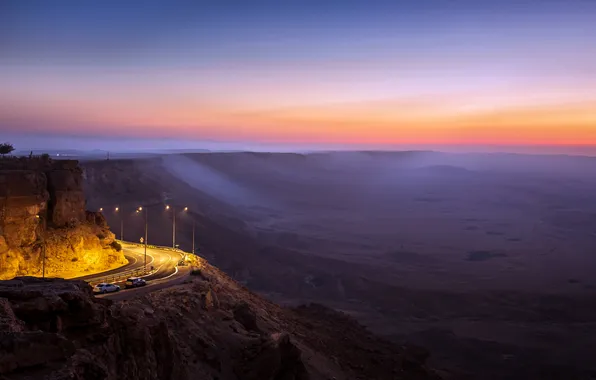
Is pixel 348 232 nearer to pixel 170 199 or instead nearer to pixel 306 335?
pixel 170 199

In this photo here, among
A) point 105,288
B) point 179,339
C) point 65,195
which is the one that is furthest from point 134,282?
point 65,195

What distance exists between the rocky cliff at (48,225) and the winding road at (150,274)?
5.10 ft

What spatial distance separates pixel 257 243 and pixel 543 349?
47171 millimetres

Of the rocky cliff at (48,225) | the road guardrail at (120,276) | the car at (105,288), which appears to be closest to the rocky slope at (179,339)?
the car at (105,288)

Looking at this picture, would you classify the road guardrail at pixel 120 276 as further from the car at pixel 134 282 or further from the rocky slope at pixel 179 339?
the rocky slope at pixel 179 339

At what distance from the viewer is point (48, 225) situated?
31.1 metres

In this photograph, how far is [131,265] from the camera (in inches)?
1375

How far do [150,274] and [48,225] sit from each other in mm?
6796

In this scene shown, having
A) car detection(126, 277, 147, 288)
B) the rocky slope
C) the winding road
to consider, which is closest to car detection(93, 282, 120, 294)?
the winding road

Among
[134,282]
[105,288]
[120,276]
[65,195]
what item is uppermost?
[65,195]

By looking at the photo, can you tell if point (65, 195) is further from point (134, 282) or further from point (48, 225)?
point (134, 282)

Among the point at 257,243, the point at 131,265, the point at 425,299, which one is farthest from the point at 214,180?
the point at 131,265

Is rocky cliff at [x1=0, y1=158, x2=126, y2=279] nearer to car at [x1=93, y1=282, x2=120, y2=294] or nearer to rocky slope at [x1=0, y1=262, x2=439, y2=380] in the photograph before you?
car at [x1=93, y1=282, x2=120, y2=294]

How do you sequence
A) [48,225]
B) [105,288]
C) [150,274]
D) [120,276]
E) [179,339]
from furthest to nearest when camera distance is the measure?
[150,274], [48,225], [120,276], [105,288], [179,339]
